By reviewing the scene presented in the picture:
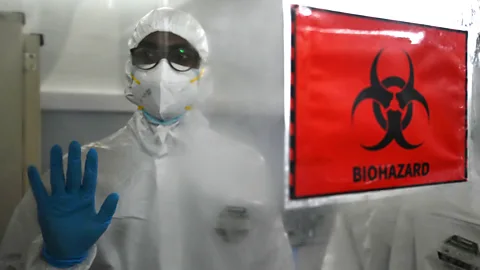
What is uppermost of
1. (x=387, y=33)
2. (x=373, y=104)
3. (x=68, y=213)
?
(x=387, y=33)

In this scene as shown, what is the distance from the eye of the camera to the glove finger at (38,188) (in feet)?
1.86

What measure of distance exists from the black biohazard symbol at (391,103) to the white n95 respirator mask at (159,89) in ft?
1.25

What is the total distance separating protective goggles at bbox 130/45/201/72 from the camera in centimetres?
66

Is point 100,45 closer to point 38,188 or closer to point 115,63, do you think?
point 115,63

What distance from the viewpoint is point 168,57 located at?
0.67 m

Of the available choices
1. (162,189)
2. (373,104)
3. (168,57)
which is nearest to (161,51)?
(168,57)

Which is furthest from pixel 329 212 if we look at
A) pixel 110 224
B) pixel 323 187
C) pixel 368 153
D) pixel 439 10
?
pixel 439 10

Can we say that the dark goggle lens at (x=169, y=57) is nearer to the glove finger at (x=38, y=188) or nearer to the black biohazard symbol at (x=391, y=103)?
the glove finger at (x=38, y=188)

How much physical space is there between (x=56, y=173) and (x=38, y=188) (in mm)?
32

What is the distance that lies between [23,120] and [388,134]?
0.68 m

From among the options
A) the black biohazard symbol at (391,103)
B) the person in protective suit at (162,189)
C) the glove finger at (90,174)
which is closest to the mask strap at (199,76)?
Result: the person in protective suit at (162,189)

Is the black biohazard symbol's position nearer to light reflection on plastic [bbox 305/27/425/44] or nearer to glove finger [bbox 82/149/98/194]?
light reflection on plastic [bbox 305/27/425/44]

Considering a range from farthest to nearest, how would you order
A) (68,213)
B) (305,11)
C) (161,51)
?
(305,11)
(161,51)
(68,213)

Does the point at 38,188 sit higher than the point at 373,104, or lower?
lower
